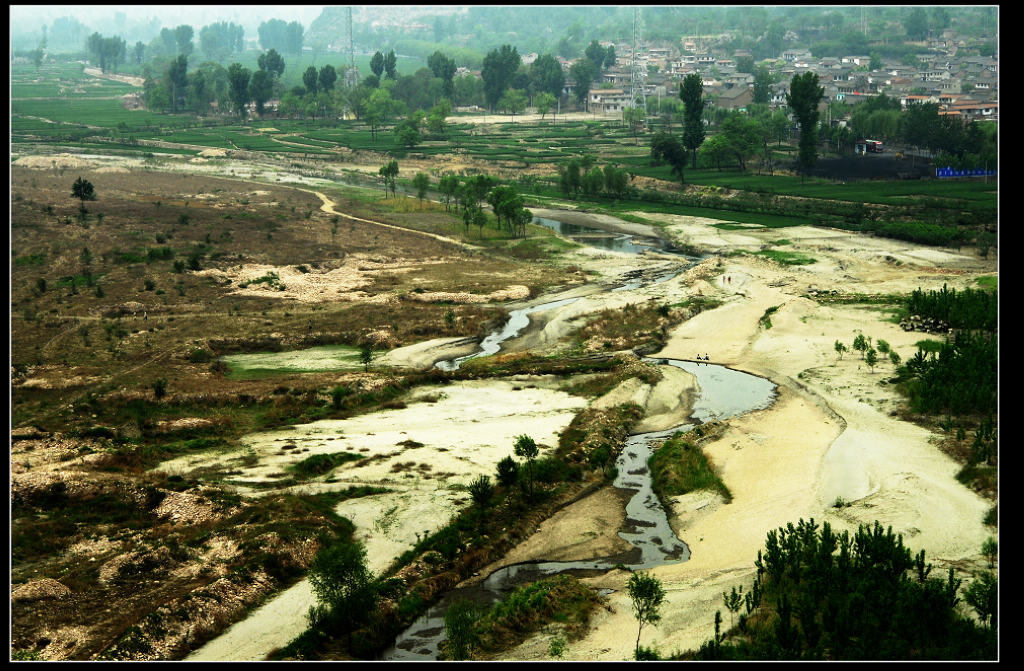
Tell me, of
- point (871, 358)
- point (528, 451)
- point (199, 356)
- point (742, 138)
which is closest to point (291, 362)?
point (199, 356)

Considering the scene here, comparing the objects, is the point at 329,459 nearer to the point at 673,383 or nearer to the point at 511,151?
the point at 673,383

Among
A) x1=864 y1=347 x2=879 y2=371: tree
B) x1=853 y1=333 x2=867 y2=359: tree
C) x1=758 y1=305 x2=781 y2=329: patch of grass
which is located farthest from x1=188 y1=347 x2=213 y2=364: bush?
x1=853 y1=333 x2=867 y2=359: tree

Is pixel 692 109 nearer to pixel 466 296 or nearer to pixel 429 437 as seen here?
pixel 466 296

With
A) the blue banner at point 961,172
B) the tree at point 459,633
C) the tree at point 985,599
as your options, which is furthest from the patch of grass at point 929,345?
the blue banner at point 961,172

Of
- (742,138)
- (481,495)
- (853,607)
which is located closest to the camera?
(853,607)

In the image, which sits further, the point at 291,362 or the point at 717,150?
the point at 717,150

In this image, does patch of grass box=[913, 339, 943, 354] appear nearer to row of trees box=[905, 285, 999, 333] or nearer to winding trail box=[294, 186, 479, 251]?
row of trees box=[905, 285, 999, 333]

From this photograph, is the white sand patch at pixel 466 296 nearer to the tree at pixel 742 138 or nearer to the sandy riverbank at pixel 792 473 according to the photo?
the sandy riverbank at pixel 792 473
